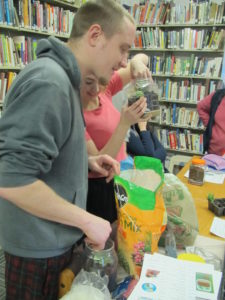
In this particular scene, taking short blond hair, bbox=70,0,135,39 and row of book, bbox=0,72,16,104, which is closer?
short blond hair, bbox=70,0,135,39

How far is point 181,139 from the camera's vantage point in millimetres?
4207

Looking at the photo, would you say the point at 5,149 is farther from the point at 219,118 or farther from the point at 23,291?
the point at 219,118

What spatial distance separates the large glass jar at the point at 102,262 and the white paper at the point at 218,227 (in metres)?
0.56

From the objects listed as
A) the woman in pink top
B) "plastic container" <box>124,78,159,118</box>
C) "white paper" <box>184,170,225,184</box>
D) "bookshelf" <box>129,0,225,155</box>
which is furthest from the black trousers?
"bookshelf" <box>129,0,225,155</box>

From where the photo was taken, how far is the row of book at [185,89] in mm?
3915

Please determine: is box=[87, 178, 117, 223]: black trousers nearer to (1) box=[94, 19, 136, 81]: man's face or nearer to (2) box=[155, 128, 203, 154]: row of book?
(1) box=[94, 19, 136, 81]: man's face

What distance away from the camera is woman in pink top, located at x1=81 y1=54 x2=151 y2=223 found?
3.71 ft

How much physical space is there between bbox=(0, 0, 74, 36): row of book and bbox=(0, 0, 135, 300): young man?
2.00 meters

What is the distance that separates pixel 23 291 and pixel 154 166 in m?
0.58

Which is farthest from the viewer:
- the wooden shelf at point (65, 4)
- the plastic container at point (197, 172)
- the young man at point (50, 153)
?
the wooden shelf at point (65, 4)

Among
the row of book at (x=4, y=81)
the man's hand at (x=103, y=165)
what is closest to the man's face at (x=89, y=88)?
the man's hand at (x=103, y=165)

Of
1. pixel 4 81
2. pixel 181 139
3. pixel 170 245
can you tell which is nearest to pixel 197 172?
pixel 170 245

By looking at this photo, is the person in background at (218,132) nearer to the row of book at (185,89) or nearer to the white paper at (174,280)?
the row of book at (185,89)

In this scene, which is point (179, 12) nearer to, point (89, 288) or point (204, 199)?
point (204, 199)
